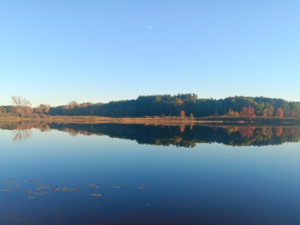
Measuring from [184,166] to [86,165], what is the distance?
619cm

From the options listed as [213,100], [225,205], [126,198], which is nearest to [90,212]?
[126,198]

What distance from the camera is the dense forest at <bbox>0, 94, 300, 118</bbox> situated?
280 feet

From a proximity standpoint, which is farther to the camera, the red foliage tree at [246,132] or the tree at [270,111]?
Answer: the tree at [270,111]

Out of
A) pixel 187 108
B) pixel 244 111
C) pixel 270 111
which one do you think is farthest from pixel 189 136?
pixel 270 111

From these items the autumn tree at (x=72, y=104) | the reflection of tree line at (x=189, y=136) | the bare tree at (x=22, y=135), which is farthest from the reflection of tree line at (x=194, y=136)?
the autumn tree at (x=72, y=104)

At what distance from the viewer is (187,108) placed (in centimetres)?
9762

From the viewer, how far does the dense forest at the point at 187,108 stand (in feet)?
280

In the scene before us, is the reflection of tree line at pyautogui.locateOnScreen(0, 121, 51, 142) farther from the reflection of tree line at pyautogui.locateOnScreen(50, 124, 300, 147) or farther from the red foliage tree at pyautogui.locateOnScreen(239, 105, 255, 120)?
the red foliage tree at pyautogui.locateOnScreen(239, 105, 255, 120)

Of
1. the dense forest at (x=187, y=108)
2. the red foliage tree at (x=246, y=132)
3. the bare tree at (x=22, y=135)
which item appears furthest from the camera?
the dense forest at (x=187, y=108)

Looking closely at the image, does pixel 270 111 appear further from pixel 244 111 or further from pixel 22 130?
pixel 22 130

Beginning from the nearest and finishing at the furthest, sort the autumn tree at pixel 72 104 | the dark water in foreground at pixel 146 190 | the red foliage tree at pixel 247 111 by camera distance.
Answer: the dark water in foreground at pixel 146 190 < the red foliage tree at pixel 247 111 < the autumn tree at pixel 72 104

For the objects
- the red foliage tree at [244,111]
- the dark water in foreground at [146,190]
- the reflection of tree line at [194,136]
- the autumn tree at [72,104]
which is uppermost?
the autumn tree at [72,104]

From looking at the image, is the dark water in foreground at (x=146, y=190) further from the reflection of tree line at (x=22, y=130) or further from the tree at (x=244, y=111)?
the tree at (x=244, y=111)

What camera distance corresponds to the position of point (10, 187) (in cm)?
855
